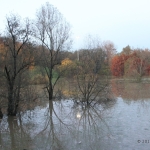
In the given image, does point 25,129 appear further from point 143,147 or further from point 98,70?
point 98,70

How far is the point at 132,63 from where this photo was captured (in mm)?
39844

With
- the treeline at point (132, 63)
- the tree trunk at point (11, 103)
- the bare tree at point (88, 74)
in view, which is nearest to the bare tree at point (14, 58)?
the tree trunk at point (11, 103)

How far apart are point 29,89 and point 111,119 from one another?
17.4 feet

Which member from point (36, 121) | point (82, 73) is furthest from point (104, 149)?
point (82, 73)

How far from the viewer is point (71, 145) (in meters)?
6.53

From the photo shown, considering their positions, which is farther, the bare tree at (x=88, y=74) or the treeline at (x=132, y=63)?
the treeline at (x=132, y=63)

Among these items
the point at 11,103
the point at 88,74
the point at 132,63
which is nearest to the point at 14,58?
the point at 11,103

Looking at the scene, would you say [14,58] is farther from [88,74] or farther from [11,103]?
[88,74]

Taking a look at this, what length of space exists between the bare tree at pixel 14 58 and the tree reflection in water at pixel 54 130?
3.71 feet

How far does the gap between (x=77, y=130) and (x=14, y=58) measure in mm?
4990

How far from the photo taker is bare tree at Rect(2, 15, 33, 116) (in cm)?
1041

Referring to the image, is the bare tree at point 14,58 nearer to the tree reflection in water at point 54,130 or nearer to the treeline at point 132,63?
the tree reflection in water at point 54,130

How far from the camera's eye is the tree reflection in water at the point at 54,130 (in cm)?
676

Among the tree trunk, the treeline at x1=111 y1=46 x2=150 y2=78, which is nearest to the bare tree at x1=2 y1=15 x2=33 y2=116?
the tree trunk
